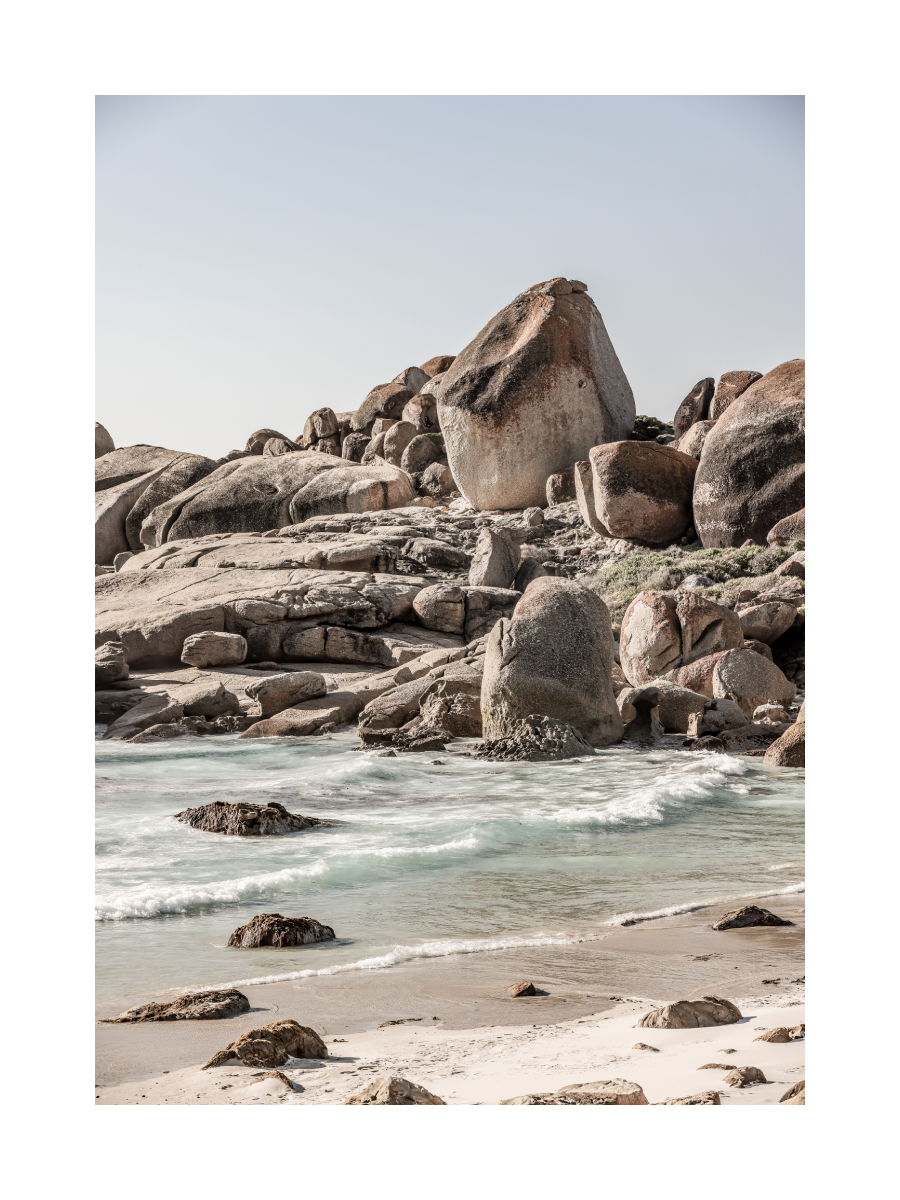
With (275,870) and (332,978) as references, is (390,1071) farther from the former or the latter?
(275,870)

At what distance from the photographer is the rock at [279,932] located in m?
3.95

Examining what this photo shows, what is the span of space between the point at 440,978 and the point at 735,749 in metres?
5.99

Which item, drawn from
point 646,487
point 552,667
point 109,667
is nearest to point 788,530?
point 646,487

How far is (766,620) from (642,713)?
2156 millimetres

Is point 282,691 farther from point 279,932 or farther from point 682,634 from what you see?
point 279,932

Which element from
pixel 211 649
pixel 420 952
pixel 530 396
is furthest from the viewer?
pixel 530 396

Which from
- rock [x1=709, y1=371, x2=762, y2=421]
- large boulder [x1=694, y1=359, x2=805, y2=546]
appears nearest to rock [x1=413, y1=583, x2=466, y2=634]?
large boulder [x1=694, y1=359, x2=805, y2=546]

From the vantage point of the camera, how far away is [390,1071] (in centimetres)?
255

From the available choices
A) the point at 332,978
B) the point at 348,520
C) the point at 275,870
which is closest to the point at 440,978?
the point at 332,978

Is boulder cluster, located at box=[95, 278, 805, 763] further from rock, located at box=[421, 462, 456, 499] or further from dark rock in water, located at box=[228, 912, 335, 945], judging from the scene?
dark rock in water, located at box=[228, 912, 335, 945]

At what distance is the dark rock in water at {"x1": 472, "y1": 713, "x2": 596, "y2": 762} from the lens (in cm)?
855

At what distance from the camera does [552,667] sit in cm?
895

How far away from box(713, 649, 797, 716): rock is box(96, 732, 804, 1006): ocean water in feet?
4.49

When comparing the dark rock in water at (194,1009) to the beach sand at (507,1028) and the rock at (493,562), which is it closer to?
the beach sand at (507,1028)
